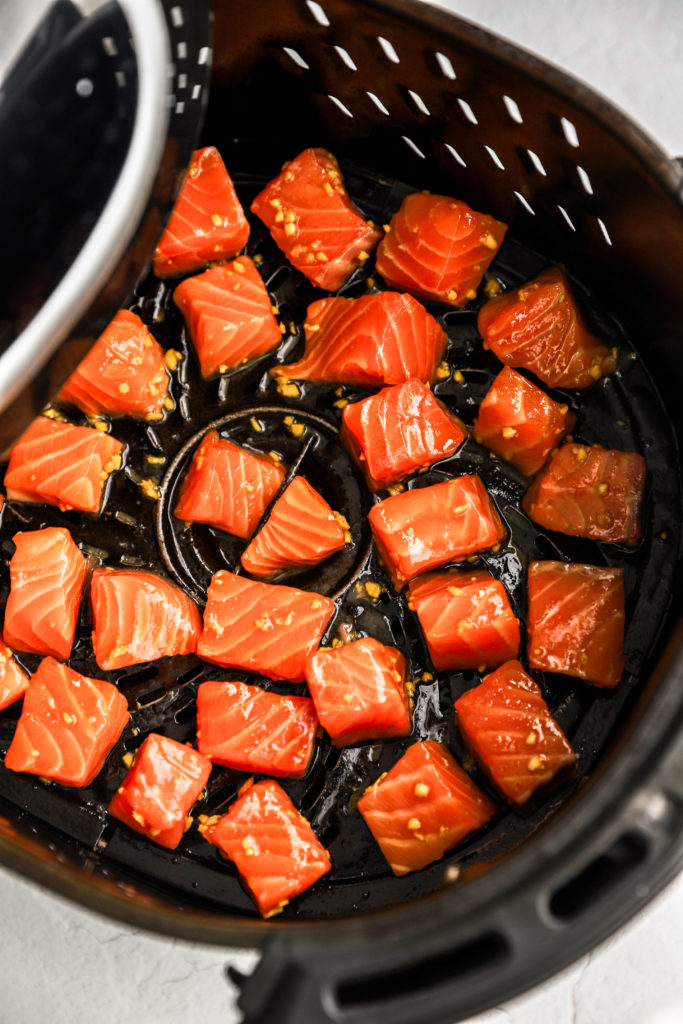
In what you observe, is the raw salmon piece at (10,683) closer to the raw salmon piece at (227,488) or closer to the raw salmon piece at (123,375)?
the raw salmon piece at (227,488)

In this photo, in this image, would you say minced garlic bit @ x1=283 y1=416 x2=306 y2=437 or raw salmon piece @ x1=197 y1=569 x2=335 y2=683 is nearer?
raw salmon piece @ x1=197 y1=569 x2=335 y2=683

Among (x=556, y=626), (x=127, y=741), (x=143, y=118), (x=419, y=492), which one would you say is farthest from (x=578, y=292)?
(x=127, y=741)

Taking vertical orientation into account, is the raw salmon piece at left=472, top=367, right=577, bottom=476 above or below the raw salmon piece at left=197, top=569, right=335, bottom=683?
above

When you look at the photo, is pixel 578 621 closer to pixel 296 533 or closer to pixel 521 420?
pixel 521 420

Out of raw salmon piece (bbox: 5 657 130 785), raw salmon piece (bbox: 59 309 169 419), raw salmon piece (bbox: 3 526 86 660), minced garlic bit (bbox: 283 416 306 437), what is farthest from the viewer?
minced garlic bit (bbox: 283 416 306 437)

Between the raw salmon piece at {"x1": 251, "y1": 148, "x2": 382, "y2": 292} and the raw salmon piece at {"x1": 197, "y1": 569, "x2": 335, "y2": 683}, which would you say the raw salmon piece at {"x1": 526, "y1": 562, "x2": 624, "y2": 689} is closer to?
the raw salmon piece at {"x1": 197, "y1": 569, "x2": 335, "y2": 683}

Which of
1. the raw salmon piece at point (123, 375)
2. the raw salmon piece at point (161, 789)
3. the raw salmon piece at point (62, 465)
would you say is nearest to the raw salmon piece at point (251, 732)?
the raw salmon piece at point (161, 789)

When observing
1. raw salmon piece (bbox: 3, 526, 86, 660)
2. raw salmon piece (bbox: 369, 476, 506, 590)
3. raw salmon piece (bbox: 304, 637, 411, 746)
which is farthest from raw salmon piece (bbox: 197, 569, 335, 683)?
raw salmon piece (bbox: 3, 526, 86, 660)
